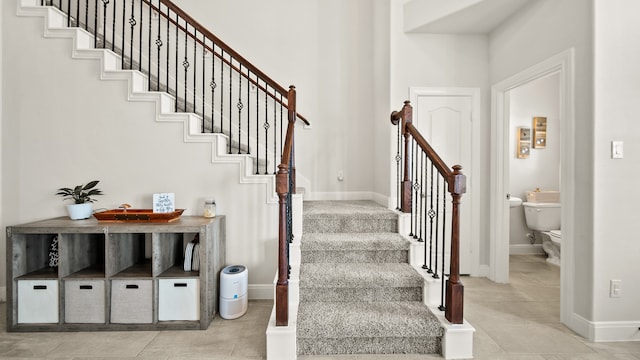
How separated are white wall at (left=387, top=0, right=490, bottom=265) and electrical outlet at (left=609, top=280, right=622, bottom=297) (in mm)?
1412

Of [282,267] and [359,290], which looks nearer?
[282,267]

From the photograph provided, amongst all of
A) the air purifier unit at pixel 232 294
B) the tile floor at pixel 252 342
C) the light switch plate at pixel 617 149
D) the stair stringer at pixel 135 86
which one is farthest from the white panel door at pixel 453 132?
the air purifier unit at pixel 232 294

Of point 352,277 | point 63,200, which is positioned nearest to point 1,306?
point 63,200

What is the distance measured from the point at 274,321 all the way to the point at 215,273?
35.2 inches

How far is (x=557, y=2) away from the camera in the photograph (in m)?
2.80

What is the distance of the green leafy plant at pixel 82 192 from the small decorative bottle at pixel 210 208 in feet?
3.35

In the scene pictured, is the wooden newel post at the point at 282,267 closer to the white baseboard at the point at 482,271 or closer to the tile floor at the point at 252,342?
the tile floor at the point at 252,342

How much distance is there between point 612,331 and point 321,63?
4.01 meters

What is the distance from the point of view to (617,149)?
2.44 m

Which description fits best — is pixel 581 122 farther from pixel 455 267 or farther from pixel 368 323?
pixel 368 323

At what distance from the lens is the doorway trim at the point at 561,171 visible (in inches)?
104

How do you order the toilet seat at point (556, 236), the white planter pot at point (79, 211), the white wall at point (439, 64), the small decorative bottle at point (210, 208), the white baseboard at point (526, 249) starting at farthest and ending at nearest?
the white baseboard at point (526, 249)
the toilet seat at point (556, 236)
the white wall at point (439, 64)
the small decorative bottle at point (210, 208)
the white planter pot at point (79, 211)

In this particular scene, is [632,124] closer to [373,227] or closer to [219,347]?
[373,227]

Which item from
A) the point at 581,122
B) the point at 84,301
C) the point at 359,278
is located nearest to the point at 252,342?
the point at 359,278
